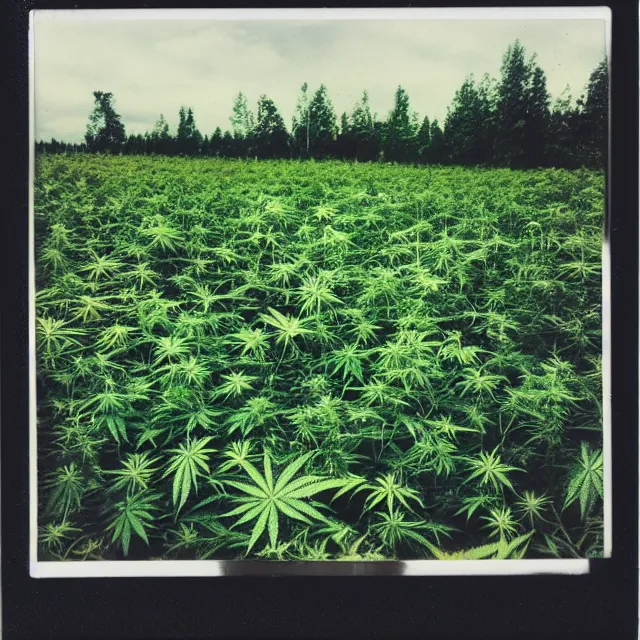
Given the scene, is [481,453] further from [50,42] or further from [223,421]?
[50,42]

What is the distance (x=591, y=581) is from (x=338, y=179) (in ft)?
5.70

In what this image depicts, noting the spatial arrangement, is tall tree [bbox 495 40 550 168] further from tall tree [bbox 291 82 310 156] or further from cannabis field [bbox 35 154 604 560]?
tall tree [bbox 291 82 310 156]

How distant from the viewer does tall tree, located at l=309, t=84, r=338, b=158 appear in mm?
1731

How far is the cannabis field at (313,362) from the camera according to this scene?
68.0 inches

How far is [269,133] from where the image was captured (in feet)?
5.70

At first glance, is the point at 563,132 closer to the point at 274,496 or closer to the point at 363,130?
the point at 363,130

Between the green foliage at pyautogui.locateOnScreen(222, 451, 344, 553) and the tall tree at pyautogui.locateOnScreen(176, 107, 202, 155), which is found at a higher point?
the tall tree at pyautogui.locateOnScreen(176, 107, 202, 155)

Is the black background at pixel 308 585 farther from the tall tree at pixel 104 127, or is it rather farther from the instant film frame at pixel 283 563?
the tall tree at pixel 104 127

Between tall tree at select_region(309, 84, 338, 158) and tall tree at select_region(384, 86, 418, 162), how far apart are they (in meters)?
0.20

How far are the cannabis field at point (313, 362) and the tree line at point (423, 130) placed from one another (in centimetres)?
5

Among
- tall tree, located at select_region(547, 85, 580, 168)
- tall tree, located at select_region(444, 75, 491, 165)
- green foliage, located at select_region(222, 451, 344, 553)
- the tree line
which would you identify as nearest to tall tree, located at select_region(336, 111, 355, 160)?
the tree line

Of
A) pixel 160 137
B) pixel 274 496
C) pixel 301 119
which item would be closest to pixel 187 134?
pixel 160 137

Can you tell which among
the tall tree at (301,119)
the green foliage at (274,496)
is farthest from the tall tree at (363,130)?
the green foliage at (274,496)
